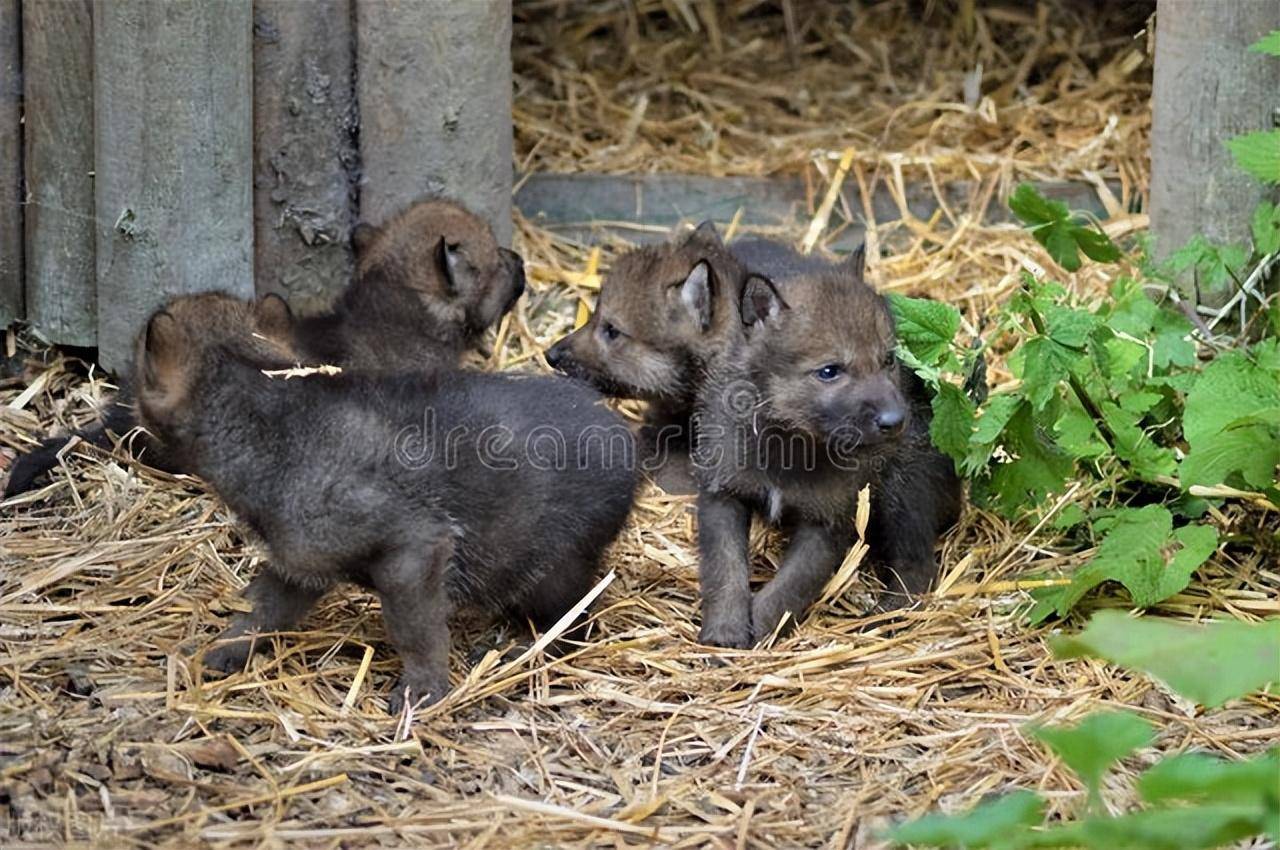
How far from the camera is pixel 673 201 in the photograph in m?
8.86

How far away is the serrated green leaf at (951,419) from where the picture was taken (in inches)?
233

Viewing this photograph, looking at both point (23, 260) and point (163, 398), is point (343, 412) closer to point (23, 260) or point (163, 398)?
point (163, 398)

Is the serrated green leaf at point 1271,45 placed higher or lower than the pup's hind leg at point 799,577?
higher

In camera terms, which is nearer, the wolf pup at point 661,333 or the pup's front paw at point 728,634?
the pup's front paw at point 728,634

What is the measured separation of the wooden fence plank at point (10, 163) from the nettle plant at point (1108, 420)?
351cm

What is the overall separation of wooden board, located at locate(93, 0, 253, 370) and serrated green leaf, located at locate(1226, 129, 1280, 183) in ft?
12.0

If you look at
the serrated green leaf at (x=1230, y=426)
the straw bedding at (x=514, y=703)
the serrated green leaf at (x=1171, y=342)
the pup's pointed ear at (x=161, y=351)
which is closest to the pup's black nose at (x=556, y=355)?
the straw bedding at (x=514, y=703)

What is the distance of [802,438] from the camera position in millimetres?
6105

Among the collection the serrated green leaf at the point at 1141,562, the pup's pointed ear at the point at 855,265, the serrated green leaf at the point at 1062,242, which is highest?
the serrated green leaf at the point at 1062,242

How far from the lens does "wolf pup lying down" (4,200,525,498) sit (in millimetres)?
7215

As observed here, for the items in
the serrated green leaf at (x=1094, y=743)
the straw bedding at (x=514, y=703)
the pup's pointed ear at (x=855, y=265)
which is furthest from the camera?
the pup's pointed ear at (x=855, y=265)

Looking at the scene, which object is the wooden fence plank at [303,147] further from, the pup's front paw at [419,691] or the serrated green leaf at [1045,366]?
the serrated green leaf at [1045,366]

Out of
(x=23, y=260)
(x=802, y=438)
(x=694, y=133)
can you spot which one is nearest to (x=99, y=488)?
(x=23, y=260)

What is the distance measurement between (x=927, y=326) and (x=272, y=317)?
212cm
